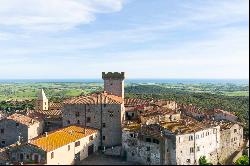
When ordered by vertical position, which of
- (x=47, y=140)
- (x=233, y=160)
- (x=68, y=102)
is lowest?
(x=233, y=160)

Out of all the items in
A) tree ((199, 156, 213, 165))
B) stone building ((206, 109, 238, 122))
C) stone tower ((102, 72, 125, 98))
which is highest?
stone tower ((102, 72, 125, 98))

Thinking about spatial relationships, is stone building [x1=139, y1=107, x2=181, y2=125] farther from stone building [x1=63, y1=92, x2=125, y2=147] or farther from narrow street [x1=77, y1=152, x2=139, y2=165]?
narrow street [x1=77, y1=152, x2=139, y2=165]

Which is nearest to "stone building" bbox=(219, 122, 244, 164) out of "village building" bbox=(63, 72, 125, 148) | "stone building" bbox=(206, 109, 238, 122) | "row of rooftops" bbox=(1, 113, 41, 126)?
"stone building" bbox=(206, 109, 238, 122)

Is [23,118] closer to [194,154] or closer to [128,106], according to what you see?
[128,106]

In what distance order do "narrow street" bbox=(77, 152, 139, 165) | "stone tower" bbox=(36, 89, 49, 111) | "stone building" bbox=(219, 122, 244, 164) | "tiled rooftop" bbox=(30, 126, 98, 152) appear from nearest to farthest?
"tiled rooftop" bbox=(30, 126, 98, 152) → "narrow street" bbox=(77, 152, 139, 165) → "stone building" bbox=(219, 122, 244, 164) → "stone tower" bbox=(36, 89, 49, 111)

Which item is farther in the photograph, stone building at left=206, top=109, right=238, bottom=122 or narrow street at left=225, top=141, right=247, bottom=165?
stone building at left=206, top=109, right=238, bottom=122

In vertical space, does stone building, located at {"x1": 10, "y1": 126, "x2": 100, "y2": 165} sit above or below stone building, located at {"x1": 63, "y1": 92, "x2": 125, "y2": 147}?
below

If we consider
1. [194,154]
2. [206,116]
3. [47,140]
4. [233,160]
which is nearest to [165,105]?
[206,116]
